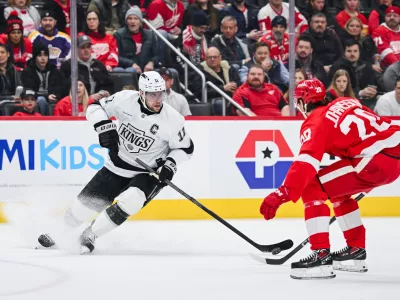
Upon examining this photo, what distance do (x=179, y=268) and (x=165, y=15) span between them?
4.36 meters

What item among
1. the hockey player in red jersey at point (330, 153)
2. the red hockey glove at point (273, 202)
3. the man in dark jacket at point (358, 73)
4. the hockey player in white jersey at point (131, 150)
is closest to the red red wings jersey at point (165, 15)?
the man in dark jacket at point (358, 73)

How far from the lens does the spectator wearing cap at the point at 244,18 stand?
28.9 feet

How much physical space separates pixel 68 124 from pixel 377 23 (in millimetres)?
3559

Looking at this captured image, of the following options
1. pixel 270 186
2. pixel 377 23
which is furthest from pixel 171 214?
pixel 377 23

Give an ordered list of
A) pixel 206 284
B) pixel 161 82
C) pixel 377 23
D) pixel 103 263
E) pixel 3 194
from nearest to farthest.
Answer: pixel 206 284 < pixel 103 263 < pixel 161 82 < pixel 3 194 < pixel 377 23

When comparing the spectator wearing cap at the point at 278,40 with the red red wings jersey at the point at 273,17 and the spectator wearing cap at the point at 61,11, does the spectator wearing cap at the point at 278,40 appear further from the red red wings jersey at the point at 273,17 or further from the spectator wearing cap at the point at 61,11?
the spectator wearing cap at the point at 61,11

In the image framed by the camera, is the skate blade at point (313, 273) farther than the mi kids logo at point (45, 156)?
No

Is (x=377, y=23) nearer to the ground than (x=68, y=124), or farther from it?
farther from it

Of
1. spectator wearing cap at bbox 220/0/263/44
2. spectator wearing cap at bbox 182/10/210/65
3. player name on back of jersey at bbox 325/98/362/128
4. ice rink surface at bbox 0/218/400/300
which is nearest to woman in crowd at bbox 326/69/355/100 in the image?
spectator wearing cap at bbox 220/0/263/44

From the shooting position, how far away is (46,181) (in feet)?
24.4

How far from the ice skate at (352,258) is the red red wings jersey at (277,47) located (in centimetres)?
349

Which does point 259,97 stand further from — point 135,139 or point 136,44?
point 135,139

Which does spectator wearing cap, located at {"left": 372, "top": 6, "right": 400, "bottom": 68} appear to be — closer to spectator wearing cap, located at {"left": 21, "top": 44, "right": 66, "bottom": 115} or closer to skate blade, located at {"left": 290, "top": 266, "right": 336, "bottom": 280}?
spectator wearing cap, located at {"left": 21, "top": 44, "right": 66, "bottom": 115}

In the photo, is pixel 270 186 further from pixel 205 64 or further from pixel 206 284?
pixel 206 284
